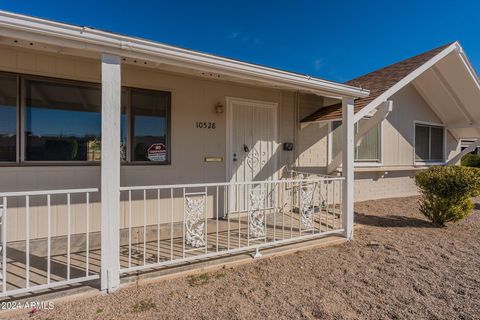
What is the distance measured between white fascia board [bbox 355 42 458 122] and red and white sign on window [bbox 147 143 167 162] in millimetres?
3367

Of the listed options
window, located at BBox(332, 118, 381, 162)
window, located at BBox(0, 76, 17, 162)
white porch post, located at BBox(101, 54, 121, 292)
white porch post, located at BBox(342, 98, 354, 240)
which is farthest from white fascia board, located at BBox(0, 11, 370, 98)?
window, located at BBox(332, 118, 381, 162)

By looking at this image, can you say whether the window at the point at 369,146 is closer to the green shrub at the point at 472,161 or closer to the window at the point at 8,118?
the window at the point at 8,118

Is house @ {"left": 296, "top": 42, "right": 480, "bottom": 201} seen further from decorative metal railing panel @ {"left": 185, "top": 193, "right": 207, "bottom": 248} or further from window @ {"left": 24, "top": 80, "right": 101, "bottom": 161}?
window @ {"left": 24, "top": 80, "right": 101, "bottom": 161}

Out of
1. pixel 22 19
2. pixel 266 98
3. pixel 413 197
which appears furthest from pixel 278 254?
pixel 413 197

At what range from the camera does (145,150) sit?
4648 mm

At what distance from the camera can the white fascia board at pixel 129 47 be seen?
2.42m

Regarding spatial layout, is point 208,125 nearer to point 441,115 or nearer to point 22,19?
point 22,19

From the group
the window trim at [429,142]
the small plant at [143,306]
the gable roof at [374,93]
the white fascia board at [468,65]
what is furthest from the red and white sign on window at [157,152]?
the window trim at [429,142]

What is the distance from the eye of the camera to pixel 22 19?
238 cm

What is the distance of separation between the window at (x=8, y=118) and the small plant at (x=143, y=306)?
277 centimetres

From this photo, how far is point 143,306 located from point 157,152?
2697mm

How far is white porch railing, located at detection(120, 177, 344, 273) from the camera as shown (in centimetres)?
330

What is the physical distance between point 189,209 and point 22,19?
2.41 m

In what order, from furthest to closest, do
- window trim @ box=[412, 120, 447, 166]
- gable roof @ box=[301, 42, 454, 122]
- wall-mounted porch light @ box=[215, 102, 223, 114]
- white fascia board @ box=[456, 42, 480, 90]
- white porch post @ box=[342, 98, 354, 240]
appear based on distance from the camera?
window trim @ box=[412, 120, 447, 166]
white fascia board @ box=[456, 42, 480, 90]
gable roof @ box=[301, 42, 454, 122]
wall-mounted porch light @ box=[215, 102, 223, 114]
white porch post @ box=[342, 98, 354, 240]
